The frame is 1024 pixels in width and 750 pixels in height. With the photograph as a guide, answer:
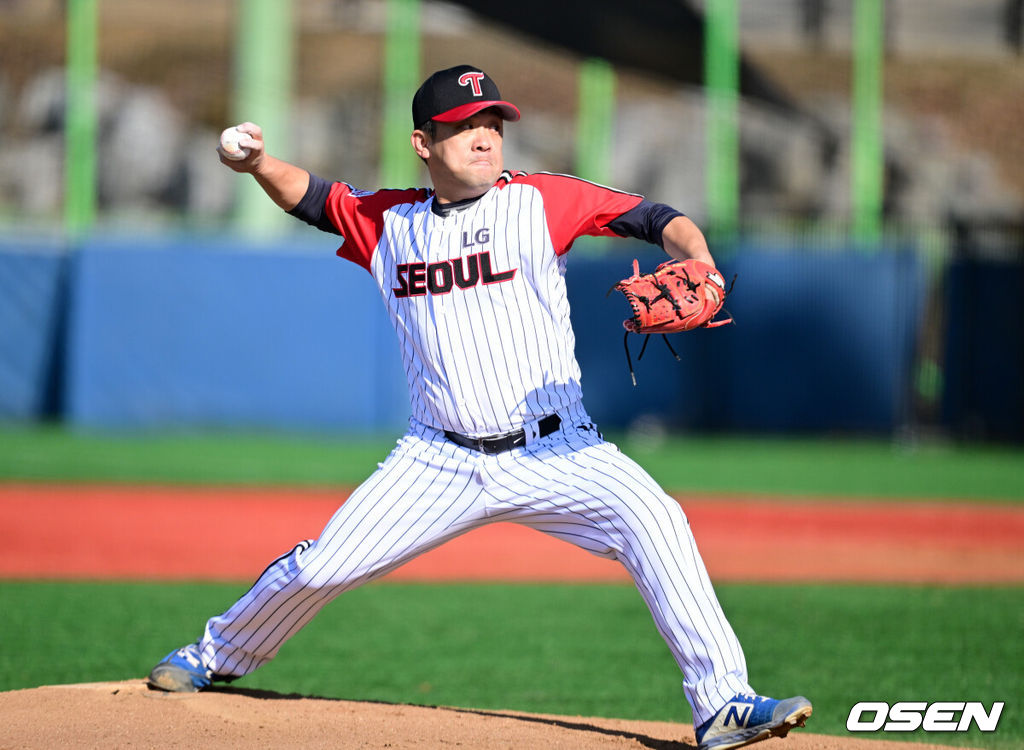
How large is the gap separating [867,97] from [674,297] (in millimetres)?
15710

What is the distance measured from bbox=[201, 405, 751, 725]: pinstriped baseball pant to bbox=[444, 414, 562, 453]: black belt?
18 millimetres

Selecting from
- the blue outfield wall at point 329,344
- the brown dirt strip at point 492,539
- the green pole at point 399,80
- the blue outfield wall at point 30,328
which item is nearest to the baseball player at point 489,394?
the brown dirt strip at point 492,539

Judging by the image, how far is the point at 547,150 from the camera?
76.2 ft

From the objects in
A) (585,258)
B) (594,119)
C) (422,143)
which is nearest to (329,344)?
(585,258)

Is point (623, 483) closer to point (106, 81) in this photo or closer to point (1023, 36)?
point (1023, 36)

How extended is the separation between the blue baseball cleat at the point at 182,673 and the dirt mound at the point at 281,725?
34mm

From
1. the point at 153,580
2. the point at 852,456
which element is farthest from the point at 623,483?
the point at 852,456

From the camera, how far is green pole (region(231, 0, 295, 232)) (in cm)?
1623

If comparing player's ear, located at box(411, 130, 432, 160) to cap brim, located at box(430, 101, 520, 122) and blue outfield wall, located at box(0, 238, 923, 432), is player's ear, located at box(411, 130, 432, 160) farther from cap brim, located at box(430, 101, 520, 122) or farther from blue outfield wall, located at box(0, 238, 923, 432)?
blue outfield wall, located at box(0, 238, 923, 432)

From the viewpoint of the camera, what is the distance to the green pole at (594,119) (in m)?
18.4

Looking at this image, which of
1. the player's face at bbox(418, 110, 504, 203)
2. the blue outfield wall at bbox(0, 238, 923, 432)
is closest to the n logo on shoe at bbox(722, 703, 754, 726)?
the player's face at bbox(418, 110, 504, 203)

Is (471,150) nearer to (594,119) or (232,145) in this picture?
(232,145)

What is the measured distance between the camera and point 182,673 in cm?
377

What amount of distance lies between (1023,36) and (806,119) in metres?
3.53
